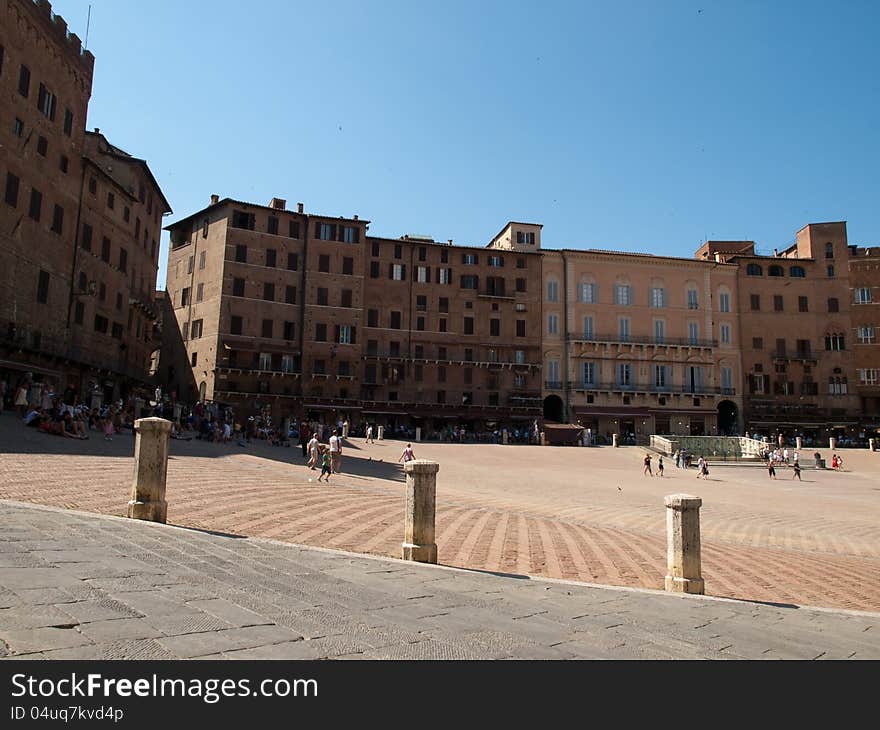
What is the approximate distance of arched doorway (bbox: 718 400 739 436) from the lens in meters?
61.6

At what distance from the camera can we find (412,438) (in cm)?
4806

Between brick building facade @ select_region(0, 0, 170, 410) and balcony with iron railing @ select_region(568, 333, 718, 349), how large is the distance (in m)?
37.0

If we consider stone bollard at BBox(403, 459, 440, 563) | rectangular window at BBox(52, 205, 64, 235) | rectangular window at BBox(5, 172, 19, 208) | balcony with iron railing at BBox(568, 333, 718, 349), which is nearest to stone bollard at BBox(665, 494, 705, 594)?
stone bollard at BBox(403, 459, 440, 563)

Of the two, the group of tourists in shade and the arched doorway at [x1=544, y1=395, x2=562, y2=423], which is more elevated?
the arched doorway at [x1=544, y1=395, x2=562, y2=423]

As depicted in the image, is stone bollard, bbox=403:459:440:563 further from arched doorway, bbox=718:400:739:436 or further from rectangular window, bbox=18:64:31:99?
arched doorway, bbox=718:400:739:436

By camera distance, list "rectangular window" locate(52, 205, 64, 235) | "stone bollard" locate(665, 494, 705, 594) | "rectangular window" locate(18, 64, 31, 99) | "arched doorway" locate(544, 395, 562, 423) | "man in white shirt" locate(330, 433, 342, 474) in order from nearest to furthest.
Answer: "stone bollard" locate(665, 494, 705, 594) → "man in white shirt" locate(330, 433, 342, 474) → "rectangular window" locate(18, 64, 31, 99) → "rectangular window" locate(52, 205, 64, 235) → "arched doorway" locate(544, 395, 562, 423)

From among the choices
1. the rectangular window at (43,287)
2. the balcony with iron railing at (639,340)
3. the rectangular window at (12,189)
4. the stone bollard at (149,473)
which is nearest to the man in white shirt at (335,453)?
the stone bollard at (149,473)

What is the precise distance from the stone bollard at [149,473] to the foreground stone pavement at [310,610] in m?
0.54

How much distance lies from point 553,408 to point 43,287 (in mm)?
41752
